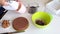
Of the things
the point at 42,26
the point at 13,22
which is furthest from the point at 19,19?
the point at 42,26

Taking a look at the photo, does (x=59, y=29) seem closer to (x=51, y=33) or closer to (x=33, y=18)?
(x=51, y=33)

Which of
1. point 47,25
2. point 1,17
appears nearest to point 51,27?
point 47,25

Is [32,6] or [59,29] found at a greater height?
[32,6]

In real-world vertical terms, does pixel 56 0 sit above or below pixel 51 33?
above

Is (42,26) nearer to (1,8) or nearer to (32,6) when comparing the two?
(32,6)

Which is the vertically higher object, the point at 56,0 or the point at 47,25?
the point at 56,0

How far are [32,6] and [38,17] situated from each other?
77 millimetres

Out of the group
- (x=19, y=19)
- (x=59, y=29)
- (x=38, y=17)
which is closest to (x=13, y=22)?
(x=19, y=19)

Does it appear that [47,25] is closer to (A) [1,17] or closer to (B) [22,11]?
(B) [22,11]

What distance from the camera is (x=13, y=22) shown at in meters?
0.92

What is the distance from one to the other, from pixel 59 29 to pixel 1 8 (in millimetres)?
360

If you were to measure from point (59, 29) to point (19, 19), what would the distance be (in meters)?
0.24

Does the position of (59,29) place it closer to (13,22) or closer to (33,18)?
(33,18)

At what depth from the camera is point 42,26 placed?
0.89 metres
